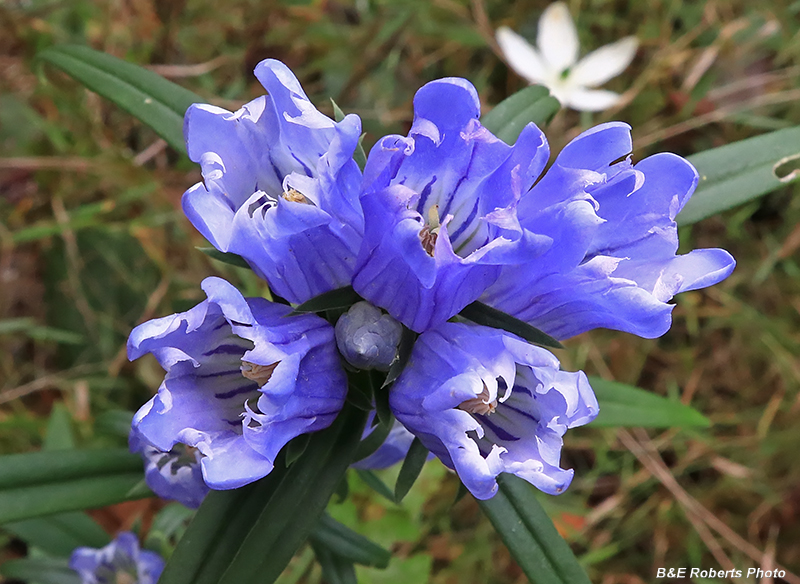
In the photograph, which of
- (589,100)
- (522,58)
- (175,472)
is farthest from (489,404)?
(522,58)

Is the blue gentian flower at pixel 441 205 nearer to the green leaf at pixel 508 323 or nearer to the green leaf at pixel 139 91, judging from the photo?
the green leaf at pixel 508 323

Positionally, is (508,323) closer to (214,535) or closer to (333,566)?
(214,535)

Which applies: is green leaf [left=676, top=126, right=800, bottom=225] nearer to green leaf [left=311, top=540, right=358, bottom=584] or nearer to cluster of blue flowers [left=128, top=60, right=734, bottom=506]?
cluster of blue flowers [left=128, top=60, right=734, bottom=506]

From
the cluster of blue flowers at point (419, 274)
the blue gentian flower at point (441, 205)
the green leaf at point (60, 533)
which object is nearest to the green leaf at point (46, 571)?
the green leaf at point (60, 533)

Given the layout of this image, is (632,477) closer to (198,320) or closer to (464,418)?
(464,418)

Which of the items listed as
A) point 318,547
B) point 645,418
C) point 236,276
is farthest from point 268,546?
point 236,276
